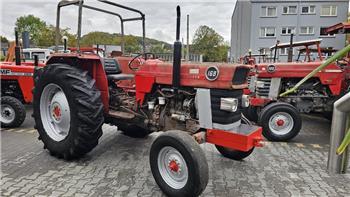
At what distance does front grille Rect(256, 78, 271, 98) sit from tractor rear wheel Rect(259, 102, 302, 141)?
1.11m

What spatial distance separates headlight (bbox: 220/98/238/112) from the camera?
9.41 feet

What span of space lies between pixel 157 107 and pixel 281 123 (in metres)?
2.49

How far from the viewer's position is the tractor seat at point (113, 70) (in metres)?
4.01

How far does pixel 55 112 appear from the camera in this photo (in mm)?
3861

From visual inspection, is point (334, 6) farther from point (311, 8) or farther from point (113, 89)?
point (113, 89)

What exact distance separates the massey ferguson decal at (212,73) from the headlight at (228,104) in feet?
0.80

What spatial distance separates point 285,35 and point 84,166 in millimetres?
30281

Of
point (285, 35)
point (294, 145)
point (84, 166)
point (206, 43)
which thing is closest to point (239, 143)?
point (84, 166)

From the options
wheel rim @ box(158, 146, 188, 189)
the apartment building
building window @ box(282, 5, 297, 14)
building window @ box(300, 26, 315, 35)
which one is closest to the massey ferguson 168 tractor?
wheel rim @ box(158, 146, 188, 189)

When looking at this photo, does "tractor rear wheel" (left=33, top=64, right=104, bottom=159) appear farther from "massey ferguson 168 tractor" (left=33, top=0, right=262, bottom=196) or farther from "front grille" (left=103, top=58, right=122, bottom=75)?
"front grille" (left=103, top=58, right=122, bottom=75)

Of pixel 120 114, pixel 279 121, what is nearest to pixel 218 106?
pixel 120 114

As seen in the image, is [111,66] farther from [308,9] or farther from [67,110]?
[308,9]

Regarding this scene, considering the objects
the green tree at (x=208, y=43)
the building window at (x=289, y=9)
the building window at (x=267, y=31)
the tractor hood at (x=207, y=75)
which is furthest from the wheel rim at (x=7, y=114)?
the green tree at (x=208, y=43)

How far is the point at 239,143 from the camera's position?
9.29 ft
